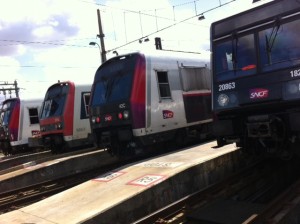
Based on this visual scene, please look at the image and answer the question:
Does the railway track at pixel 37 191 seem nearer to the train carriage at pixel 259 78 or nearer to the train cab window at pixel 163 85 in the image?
the train cab window at pixel 163 85

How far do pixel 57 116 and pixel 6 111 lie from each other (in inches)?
234

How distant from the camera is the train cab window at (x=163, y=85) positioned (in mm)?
11062

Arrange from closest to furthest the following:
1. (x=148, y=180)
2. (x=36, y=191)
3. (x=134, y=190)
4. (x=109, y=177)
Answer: (x=134, y=190) → (x=148, y=180) → (x=109, y=177) → (x=36, y=191)

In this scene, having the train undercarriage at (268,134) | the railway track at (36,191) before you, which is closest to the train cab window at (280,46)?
the train undercarriage at (268,134)

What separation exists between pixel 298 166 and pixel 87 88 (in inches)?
347

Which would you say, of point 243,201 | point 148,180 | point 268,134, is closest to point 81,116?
point 148,180

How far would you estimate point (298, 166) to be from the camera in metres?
8.49

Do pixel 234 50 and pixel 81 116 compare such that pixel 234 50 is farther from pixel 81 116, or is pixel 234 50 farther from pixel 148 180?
pixel 81 116

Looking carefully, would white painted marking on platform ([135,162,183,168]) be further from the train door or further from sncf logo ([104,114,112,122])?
the train door

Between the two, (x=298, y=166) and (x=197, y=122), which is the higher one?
(x=197, y=122)

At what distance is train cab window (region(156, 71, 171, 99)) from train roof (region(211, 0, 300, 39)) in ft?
11.8

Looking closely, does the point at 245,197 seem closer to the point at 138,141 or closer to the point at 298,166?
the point at 298,166

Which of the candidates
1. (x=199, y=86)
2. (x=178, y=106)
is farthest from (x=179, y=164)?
(x=199, y=86)

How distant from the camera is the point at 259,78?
269 inches
